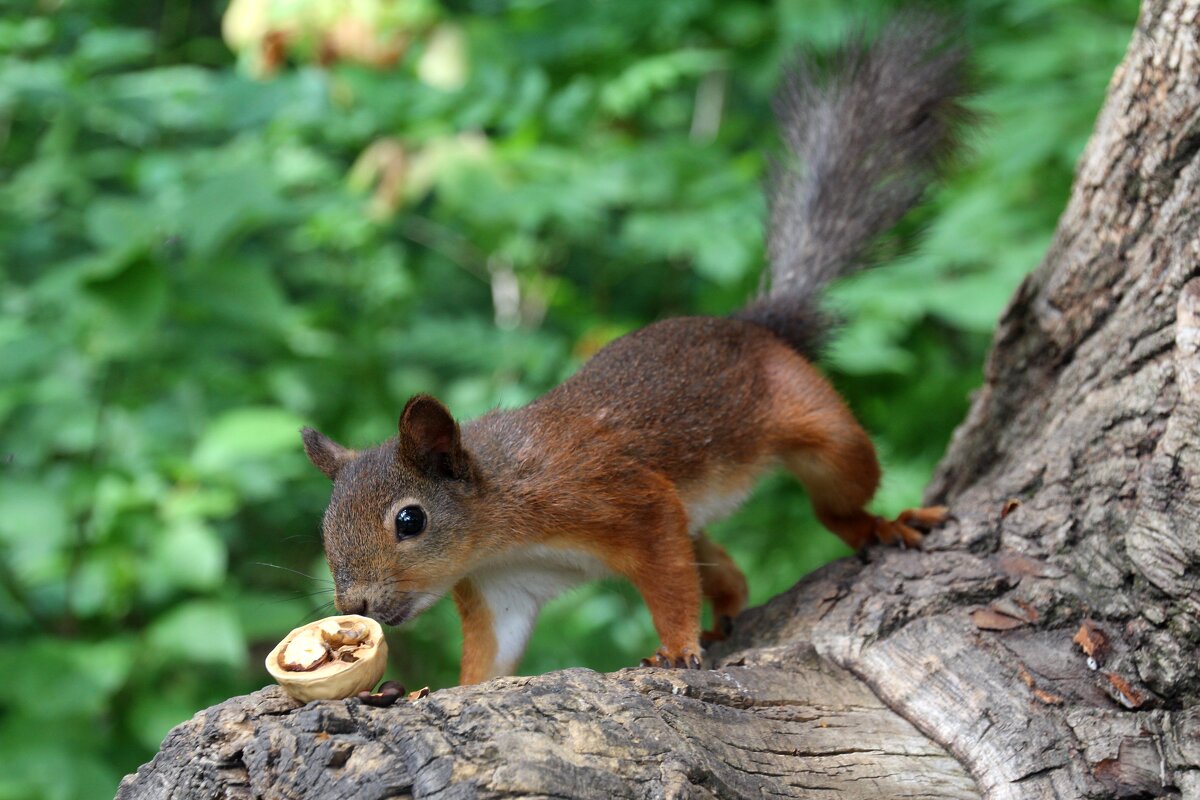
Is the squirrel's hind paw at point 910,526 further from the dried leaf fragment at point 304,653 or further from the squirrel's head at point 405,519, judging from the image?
the dried leaf fragment at point 304,653

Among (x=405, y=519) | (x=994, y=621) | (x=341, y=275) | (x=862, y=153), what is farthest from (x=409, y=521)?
(x=341, y=275)

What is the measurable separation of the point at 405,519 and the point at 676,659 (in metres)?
0.54

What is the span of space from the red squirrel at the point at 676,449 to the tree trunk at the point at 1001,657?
26 cm

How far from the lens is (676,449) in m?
2.32

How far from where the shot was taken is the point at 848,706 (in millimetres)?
1712

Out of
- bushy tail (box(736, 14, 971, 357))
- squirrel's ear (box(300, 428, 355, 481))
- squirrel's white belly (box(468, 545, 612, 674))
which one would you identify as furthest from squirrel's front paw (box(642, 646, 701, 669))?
bushy tail (box(736, 14, 971, 357))

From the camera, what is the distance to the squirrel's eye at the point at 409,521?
6.58ft

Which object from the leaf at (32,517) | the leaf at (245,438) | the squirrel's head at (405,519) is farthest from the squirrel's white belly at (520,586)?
the leaf at (32,517)

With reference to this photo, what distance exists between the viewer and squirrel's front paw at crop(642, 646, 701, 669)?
1979mm

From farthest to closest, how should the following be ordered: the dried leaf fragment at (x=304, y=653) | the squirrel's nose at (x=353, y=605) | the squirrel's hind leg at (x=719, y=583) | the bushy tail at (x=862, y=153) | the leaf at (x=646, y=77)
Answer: the leaf at (x=646, y=77), the bushy tail at (x=862, y=153), the squirrel's hind leg at (x=719, y=583), the squirrel's nose at (x=353, y=605), the dried leaf fragment at (x=304, y=653)

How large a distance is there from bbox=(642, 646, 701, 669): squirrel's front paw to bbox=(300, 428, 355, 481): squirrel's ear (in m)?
0.70

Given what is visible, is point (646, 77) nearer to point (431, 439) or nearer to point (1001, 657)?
point (431, 439)

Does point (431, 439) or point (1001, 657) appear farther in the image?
→ point (431, 439)

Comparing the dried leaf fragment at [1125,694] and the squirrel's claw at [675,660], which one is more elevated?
the dried leaf fragment at [1125,694]
